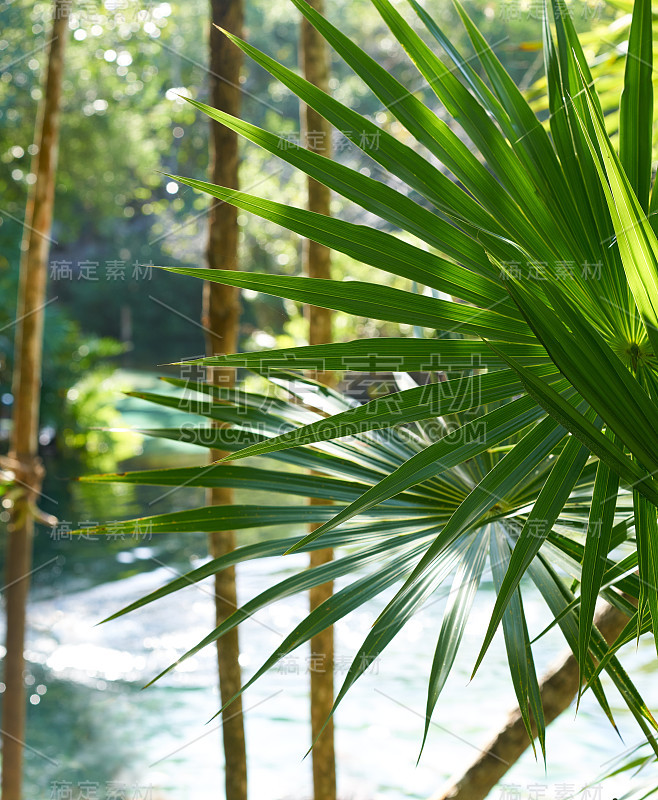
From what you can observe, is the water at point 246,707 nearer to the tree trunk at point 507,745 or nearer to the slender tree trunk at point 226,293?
the slender tree trunk at point 226,293

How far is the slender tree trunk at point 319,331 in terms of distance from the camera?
72.5 inches

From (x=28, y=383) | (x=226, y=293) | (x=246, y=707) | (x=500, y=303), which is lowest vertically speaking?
(x=246, y=707)

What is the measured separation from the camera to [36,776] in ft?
11.2

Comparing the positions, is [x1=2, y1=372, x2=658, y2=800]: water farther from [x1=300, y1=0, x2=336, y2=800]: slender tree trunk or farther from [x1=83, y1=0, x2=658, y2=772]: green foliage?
[x1=83, y1=0, x2=658, y2=772]: green foliage

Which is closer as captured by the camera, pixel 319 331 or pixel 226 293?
pixel 226 293

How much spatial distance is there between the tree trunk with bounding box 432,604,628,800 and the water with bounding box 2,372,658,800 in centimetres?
131

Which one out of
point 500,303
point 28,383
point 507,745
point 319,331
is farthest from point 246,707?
point 500,303

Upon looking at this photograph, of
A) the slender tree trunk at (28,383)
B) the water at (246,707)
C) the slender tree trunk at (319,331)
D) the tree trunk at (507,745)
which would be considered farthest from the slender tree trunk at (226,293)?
the slender tree trunk at (28,383)

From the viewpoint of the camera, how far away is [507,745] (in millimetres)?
1333

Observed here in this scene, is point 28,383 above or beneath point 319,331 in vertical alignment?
beneath

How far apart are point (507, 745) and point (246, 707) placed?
7.34 feet

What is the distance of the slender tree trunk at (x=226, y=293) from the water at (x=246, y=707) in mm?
782

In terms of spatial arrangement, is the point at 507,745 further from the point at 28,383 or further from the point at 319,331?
the point at 28,383

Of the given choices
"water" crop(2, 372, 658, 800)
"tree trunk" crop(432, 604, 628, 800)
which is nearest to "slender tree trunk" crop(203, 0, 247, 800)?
"tree trunk" crop(432, 604, 628, 800)
